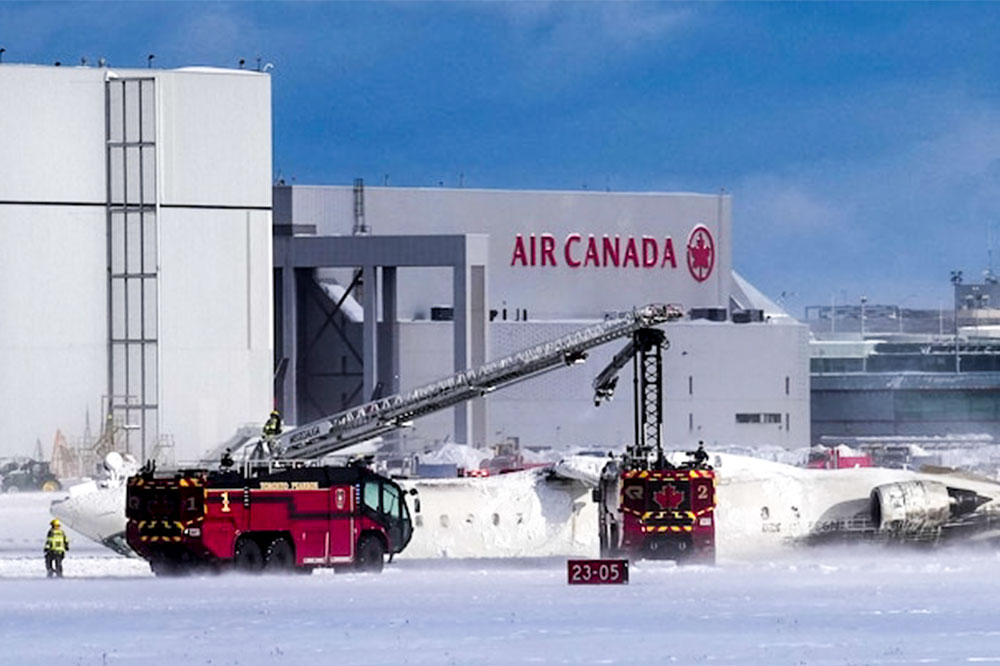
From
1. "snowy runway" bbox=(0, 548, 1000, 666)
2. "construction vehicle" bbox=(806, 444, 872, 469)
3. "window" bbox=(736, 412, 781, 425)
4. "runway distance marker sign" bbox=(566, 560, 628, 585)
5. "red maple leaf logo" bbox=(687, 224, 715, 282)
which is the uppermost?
"red maple leaf logo" bbox=(687, 224, 715, 282)

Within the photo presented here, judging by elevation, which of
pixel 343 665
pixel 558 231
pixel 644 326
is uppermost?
pixel 558 231

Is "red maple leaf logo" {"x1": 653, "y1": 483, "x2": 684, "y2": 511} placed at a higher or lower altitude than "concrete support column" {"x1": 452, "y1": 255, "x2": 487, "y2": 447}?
lower

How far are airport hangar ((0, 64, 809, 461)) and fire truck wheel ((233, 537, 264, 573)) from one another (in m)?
55.3

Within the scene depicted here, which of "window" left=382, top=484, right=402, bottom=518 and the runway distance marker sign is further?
"window" left=382, top=484, right=402, bottom=518

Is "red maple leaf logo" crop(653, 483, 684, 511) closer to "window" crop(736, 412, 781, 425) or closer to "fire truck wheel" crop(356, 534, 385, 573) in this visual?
"fire truck wheel" crop(356, 534, 385, 573)

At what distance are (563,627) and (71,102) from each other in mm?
73818

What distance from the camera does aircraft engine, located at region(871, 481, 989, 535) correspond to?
66250 mm

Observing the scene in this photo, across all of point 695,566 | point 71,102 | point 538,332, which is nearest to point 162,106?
point 71,102

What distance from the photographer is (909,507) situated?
66.2m

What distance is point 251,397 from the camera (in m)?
116

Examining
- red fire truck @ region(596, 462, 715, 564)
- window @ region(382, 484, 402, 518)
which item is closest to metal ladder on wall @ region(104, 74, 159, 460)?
window @ region(382, 484, 402, 518)

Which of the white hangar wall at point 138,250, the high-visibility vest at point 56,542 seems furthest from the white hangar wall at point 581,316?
the high-visibility vest at point 56,542

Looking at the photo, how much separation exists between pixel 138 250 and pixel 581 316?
4320 cm

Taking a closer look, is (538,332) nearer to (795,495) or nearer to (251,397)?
(251,397)
